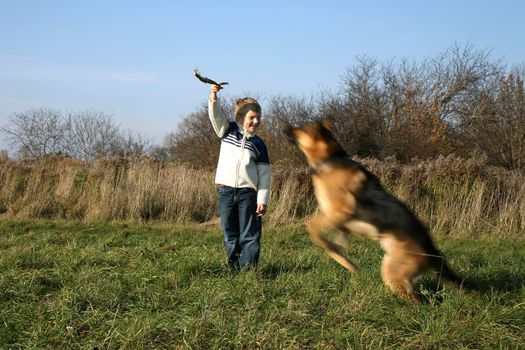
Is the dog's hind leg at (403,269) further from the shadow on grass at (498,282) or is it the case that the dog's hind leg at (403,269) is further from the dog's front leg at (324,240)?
the shadow on grass at (498,282)

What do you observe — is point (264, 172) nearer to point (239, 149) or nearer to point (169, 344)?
point (239, 149)

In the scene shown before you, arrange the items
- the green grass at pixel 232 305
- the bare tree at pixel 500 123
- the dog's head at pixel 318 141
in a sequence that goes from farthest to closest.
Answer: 1. the bare tree at pixel 500 123
2. the dog's head at pixel 318 141
3. the green grass at pixel 232 305

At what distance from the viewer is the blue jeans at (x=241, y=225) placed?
4836mm

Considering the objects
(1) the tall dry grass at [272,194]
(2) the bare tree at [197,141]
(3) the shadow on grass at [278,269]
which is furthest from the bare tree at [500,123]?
(3) the shadow on grass at [278,269]

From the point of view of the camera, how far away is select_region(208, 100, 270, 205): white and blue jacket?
4859mm

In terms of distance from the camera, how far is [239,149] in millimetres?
4895

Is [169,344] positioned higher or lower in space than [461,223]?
lower

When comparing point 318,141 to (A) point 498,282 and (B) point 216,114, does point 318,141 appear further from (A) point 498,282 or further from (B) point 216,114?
(A) point 498,282

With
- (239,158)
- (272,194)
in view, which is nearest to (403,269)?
(239,158)

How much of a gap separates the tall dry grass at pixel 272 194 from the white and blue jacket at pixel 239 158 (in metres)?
4.31

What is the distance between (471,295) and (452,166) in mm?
6609

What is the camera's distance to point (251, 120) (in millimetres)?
4895

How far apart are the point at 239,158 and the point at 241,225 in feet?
2.23

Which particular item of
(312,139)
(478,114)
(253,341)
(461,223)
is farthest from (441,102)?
(253,341)
